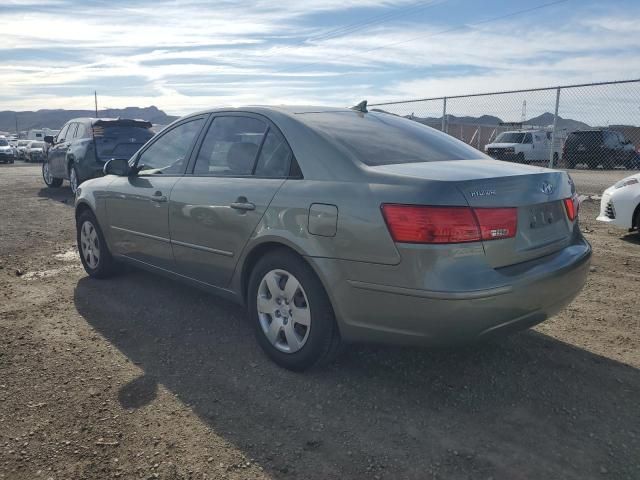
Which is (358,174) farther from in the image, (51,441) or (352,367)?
(51,441)

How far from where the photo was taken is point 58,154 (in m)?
13.5

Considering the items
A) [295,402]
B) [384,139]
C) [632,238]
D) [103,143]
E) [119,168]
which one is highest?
[384,139]

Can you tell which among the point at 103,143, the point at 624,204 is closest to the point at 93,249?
the point at 624,204

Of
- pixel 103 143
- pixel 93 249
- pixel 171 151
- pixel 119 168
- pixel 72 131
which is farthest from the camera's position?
pixel 72 131

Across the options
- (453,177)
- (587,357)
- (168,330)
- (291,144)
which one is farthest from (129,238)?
(587,357)

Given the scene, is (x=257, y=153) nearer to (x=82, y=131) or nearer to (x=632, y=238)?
(x=632, y=238)

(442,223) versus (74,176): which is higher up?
(442,223)

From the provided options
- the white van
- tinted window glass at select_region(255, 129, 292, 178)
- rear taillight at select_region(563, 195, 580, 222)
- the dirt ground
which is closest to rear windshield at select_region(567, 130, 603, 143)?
the white van

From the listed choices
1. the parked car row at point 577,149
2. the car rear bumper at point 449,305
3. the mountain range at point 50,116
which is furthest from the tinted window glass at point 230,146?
the mountain range at point 50,116

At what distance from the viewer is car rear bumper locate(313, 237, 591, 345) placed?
8.91 feet

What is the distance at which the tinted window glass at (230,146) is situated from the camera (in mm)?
3775

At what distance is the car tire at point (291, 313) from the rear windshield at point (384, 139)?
76 cm

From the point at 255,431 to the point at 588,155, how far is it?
19.5m

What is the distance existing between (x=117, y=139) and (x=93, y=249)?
6.99 meters
